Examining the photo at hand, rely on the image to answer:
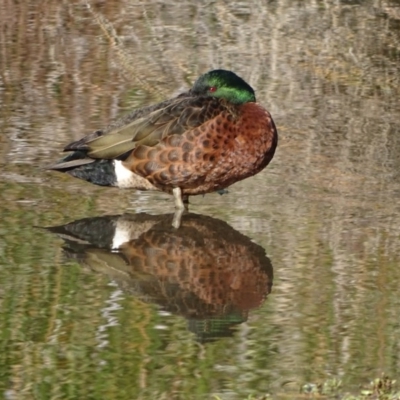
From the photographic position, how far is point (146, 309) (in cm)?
540

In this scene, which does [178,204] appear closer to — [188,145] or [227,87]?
[188,145]

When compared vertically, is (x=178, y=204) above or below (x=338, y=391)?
→ below

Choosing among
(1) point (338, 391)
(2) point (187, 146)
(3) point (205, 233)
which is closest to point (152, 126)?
(2) point (187, 146)

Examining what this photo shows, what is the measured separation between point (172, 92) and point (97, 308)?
4284 millimetres

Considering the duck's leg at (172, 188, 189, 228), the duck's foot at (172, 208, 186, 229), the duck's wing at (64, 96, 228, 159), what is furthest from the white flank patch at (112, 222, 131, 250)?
the duck's wing at (64, 96, 228, 159)

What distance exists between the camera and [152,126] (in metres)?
7.00

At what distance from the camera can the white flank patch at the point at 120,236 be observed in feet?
20.8

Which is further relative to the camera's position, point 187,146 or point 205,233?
point 187,146

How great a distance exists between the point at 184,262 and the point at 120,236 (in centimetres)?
52

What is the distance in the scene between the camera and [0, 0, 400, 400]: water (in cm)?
485

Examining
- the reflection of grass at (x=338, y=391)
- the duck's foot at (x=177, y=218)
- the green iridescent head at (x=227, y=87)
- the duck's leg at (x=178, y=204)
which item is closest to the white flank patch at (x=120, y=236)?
the duck's foot at (x=177, y=218)

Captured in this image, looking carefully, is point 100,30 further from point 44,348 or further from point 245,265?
point 44,348

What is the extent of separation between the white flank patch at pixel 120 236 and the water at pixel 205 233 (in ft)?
0.14

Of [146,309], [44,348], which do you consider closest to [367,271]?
[146,309]
